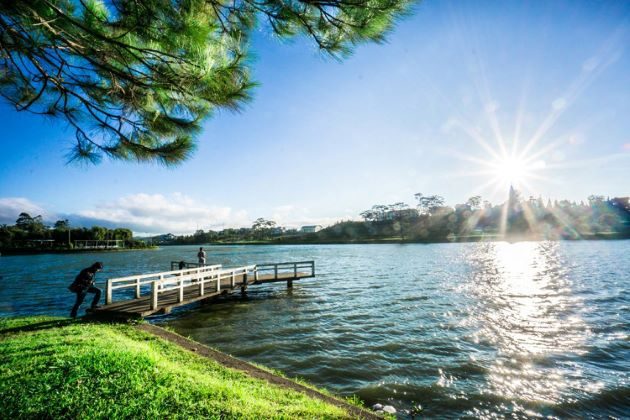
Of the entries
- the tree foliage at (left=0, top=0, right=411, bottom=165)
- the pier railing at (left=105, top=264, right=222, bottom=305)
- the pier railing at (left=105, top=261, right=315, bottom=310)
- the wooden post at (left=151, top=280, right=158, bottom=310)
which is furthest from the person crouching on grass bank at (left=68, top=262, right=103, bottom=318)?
the tree foliage at (left=0, top=0, right=411, bottom=165)

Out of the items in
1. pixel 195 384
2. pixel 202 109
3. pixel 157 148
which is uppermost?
pixel 202 109

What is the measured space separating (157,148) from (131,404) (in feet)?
14.6

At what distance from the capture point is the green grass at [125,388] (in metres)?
3.89

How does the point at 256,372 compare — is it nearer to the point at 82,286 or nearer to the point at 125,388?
the point at 125,388

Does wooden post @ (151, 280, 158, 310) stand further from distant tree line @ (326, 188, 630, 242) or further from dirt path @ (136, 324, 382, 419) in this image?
distant tree line @ (326, 188, 630, 242)

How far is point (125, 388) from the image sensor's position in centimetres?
435

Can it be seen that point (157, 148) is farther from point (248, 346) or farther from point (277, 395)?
point (248, 346)

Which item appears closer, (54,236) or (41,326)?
(41,326)

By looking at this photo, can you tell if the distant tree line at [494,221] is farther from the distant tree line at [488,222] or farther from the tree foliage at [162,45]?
the tree foliage at [162,45]

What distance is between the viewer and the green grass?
3887 millimetres

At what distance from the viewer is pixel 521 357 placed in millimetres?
8539

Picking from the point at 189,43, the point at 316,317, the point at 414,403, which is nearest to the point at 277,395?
the point at 414,403

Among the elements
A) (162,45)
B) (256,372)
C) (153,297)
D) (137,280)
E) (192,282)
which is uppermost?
(162,45)

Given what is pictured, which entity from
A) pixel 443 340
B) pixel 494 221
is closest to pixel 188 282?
pixel 443 340
